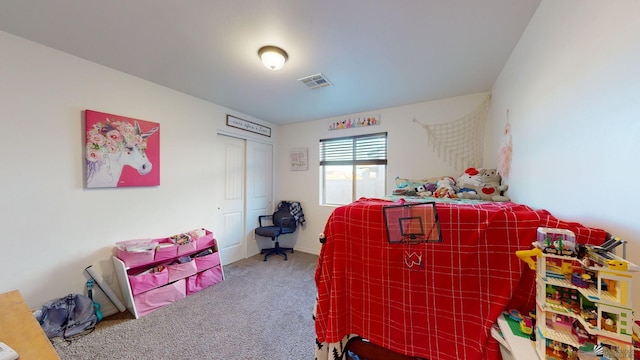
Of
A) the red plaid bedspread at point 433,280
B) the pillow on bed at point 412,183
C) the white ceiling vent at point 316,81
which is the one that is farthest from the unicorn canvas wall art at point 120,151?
the pillow on bed at point 412,183

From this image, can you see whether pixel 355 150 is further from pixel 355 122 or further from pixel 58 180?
pixel 58 180

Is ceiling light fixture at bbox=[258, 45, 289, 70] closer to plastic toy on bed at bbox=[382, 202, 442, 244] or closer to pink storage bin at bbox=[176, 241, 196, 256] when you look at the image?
plastic toy on bed at bbox=[382, 202, 442, 244]

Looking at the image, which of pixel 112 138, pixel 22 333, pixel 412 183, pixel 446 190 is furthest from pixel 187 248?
pixel 446 190

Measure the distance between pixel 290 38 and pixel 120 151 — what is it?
7.31 ft

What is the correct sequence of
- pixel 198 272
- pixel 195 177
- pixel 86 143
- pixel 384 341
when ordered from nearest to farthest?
pixel 384 341 → pixel 86 143 → pixel 198 272 → pixel 195 177

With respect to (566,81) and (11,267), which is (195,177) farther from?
(566,81)

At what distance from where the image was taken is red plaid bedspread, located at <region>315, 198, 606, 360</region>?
85 centimetres

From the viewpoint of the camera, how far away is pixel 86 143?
2080mm

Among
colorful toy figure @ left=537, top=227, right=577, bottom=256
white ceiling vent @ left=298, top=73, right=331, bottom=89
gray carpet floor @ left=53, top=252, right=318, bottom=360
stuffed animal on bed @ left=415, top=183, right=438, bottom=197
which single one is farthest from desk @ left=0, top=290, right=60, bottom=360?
stuffed animal on bed @ left=415, top=183, right=438, bottom=197

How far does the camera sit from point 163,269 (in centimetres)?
235

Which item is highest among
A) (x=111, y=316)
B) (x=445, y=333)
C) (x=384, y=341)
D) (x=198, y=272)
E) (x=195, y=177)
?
(x=195, y=177)

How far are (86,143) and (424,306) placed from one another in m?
3.20

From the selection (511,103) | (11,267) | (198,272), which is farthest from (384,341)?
(11,267)

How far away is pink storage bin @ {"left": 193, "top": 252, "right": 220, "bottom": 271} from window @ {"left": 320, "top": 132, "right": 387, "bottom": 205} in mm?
2018
